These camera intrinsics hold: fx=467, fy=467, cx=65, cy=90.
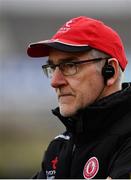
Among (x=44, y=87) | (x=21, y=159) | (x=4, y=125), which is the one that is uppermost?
(x=44, y=87)

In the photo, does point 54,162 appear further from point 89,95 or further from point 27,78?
point 27,78

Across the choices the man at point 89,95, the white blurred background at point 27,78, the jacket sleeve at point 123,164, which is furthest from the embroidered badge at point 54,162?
the white blurred background at point 27,78

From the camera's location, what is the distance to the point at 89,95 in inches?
56.0

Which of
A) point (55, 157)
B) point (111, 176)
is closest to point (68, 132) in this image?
point (55, 157)

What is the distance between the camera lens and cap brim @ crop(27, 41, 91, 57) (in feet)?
4.62

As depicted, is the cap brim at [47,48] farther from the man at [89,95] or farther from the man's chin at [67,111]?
the man's chin at [67,111]

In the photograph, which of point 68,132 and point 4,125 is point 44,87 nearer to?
point 4,125

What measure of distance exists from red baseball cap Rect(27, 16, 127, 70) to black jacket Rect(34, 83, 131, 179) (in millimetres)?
134

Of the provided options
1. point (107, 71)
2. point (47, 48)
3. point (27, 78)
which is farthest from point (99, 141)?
point (27, 78)

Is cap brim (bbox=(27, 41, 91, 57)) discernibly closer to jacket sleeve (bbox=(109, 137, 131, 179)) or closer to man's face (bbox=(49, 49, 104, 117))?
man's face (bbox=(49, 49, 104, 117))

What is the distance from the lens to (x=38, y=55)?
160 cm

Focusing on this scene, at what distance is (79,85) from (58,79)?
0.07 m

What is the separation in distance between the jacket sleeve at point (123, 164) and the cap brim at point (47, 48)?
32 cm

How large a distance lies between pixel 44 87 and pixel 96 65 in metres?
2.85
